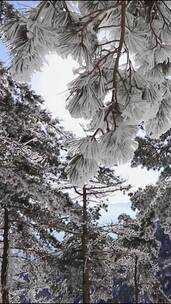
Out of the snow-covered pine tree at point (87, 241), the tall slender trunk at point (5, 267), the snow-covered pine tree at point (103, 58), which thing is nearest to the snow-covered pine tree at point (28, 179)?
the tall slender trunk at point (5, 267)

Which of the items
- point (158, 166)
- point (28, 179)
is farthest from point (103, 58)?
point (158, 166)

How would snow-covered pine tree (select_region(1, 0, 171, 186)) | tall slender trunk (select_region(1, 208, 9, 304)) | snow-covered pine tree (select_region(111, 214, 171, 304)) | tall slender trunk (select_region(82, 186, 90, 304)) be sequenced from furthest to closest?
snow-covered pine tree (select_region(111, 214, 171, 304)), tall slender trunk (select_region(82, 186, 90, 304)), tall slender trunk (select_region(1, 208, 9, 304)), snow-covered pine tree (select_region(1, 0, 171, 186))

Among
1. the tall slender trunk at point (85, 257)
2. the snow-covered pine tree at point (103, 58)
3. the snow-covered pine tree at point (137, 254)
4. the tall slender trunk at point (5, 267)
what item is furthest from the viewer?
the snow-covered pine tree at point (137, 254)

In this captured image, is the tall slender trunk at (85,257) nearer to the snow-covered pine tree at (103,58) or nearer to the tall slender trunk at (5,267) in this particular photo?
the tall slender trunk at (5,267)

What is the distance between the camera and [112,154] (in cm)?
231

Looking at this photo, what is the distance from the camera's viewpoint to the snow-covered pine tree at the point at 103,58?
2.16m

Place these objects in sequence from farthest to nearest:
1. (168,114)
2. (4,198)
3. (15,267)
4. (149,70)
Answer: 1. (15,267)
2. (4,198)
3. (168,114)
4. (149,70)

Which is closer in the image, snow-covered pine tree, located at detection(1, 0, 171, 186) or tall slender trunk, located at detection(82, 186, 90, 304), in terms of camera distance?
snow-covered pine tree, located at detection(1, 0, 171, 186)

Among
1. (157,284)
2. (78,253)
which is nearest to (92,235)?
(78,253)

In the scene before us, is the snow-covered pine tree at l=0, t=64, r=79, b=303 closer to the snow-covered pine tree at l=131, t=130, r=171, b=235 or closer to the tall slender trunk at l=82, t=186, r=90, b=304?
the tall slender trunk at l=82, t=186, r=90, b=304

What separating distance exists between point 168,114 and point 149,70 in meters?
0.36

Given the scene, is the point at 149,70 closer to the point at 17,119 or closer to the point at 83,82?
the point at 83,82

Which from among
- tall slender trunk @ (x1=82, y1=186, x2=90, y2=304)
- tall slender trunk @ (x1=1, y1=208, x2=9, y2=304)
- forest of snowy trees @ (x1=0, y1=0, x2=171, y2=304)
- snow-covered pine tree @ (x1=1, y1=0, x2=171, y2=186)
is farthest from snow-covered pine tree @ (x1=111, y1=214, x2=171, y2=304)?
snow-covered pine tree @ (x1=1, y1=0, x2=171, y2=186)

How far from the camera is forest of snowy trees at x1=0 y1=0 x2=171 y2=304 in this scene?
2207mm
